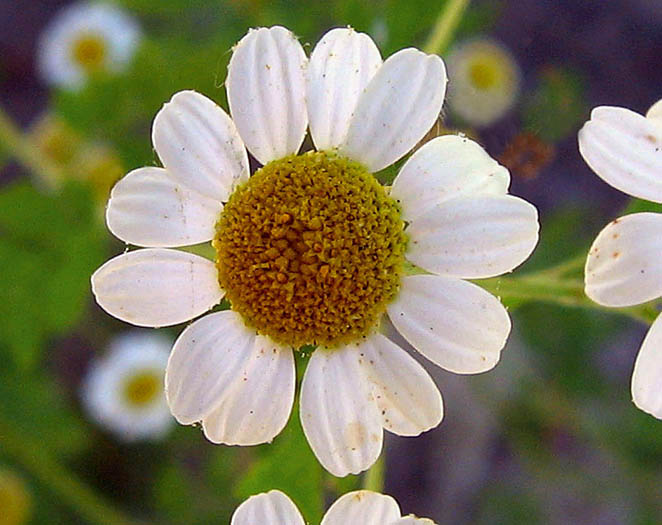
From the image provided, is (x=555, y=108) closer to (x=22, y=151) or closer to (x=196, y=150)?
(x=22, y=151)

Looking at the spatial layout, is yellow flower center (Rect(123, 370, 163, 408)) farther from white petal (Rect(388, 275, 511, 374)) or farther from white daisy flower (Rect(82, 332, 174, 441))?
white petal (Rect(388, 275, 511, 374))

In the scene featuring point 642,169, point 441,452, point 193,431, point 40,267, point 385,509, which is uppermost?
point 642,169

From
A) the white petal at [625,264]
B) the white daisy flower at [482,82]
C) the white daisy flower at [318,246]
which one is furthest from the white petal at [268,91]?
the white daisy flower at [482,82]

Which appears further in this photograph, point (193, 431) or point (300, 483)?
point (193, 431)

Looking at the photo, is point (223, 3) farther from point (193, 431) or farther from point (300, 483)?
point (300, 483)

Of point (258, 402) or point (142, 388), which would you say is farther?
point (142, 388)

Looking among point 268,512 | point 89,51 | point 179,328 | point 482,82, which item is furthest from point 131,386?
point 268,512

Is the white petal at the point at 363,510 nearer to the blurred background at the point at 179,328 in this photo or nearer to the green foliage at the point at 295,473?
the green foliage at the point at 295,473

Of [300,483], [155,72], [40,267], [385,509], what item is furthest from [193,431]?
[385,509]
